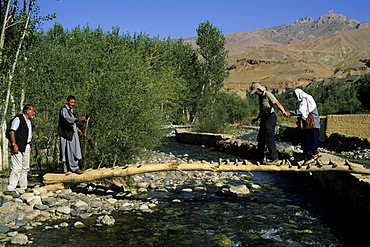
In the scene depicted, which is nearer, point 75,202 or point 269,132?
point 75,202

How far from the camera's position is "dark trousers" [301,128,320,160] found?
330 inches

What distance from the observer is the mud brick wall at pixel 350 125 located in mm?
22031

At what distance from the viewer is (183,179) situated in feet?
41.3

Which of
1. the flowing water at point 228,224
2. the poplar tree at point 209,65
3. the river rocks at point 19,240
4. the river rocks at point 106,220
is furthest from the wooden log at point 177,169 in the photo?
the poplar tree at point 209,65

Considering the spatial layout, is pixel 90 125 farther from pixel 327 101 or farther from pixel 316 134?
pixel 327 101

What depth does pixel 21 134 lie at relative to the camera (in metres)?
8.12

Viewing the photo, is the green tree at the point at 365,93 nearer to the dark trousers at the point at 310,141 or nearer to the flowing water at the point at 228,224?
the flowing water at the point at 228,224

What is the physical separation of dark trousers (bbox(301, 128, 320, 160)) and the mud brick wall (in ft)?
50.2

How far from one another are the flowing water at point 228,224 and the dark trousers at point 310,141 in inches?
53.1

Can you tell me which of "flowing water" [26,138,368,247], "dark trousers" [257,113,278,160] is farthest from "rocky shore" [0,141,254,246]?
"dark trousers" [257,113,278,160]

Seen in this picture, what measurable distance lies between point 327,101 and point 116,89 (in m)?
68.5

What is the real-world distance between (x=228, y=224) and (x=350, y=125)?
17633 millimetres

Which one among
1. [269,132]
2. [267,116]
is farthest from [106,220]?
[267,116]

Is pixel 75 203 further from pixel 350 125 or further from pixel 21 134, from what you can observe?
pixel 350 125
